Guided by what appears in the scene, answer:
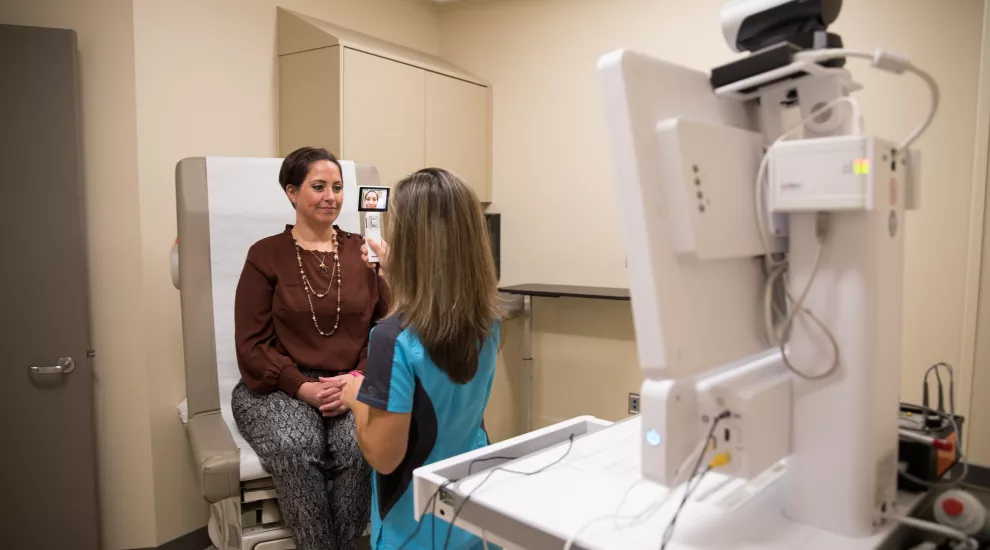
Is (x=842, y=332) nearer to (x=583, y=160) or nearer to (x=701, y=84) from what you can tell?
(x=701, y=84)

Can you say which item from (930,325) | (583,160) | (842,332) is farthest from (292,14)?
(930,325)

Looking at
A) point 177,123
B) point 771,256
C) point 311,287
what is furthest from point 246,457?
point 771,256

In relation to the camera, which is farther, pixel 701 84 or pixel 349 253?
pixel 349 253

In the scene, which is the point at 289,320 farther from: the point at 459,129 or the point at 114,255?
the point at 459,129

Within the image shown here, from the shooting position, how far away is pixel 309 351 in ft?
6.71

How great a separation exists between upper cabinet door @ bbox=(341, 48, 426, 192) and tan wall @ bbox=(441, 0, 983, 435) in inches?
24.3

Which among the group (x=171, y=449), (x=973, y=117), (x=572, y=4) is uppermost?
(x=572, y=4)

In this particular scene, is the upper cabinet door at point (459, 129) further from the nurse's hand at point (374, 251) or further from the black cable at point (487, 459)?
the black cable at point (487, 459)

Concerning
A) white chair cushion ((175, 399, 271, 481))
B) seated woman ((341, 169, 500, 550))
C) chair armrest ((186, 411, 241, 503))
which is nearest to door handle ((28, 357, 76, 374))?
white chair cushion ((175, 399, 271, 481))

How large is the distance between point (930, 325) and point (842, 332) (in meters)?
1.92

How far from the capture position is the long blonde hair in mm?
1217

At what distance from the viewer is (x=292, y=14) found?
2.69 meters

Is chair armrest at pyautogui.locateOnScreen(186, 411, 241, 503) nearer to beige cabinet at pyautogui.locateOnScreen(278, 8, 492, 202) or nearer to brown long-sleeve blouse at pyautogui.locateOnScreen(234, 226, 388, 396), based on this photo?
brown long-sleeve blouse at pyautogui.locateOnScreen(234, 226, 388, 396)

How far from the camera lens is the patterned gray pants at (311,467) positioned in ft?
5.58
